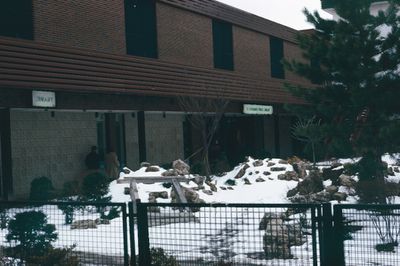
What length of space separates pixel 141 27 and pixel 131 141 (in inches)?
227

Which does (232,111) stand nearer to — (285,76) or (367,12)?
(285,76)

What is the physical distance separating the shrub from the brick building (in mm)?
10951

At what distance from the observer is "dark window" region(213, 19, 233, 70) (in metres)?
33.0

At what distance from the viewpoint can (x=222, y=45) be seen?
1323 inches

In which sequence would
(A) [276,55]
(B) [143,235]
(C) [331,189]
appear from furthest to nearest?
(A) [276,55], (C) [331,189], (B) [143,235]

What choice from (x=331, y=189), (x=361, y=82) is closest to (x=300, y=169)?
(x=331, y=189)

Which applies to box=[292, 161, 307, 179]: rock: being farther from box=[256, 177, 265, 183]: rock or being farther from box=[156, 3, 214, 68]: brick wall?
box=[156, 3, 214, 68]: brick wall

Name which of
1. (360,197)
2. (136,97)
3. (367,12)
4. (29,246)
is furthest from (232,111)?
(29,246)

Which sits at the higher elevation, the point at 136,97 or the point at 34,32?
the point at 34,32

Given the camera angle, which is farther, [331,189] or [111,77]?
[111,77]

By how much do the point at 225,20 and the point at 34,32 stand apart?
14735 millimetres

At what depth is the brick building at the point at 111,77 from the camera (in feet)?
66.7

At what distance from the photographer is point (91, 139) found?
83.9 ft

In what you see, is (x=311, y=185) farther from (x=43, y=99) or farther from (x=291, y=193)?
(x=43, y=99)
